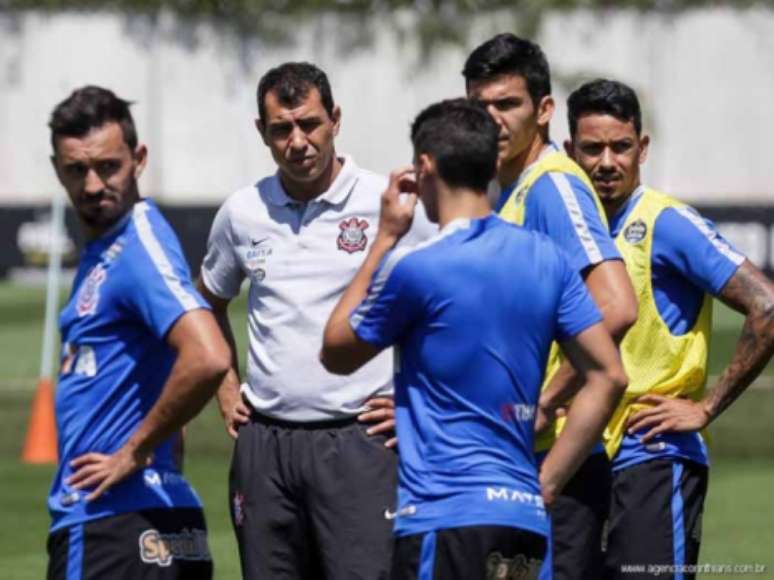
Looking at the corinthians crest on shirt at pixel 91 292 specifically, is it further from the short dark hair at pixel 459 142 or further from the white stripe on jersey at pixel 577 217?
the white stripe on jersey at pixel 577 217

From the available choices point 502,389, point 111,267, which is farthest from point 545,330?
point 111,267

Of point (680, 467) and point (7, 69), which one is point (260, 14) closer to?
point (7, 69)

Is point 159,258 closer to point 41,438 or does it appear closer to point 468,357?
point 468,357

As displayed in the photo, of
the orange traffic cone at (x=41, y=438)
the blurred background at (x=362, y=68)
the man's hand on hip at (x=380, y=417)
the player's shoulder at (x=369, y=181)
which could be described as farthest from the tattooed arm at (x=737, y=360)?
the blurred background at (x=362, y=68)

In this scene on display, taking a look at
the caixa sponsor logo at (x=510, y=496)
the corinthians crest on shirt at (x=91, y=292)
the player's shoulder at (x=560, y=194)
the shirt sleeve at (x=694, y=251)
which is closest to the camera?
the caixa sponsor logo at (x=510, y=496)

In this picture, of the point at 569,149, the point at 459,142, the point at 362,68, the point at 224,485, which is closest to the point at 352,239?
the point at 569,149

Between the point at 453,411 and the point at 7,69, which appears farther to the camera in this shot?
the point at 7,69

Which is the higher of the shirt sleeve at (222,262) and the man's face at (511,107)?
the man's face at (511,107)

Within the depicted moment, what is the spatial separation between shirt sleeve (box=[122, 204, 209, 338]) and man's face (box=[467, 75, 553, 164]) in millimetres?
1180

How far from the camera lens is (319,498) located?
7293mm

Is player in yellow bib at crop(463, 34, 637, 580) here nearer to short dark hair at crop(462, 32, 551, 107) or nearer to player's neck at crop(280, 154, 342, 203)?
short dark hair at crop(462, 32, 551, 107)

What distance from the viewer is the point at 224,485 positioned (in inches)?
560

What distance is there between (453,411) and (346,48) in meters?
36.1

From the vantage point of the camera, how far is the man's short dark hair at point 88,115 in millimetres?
6133
